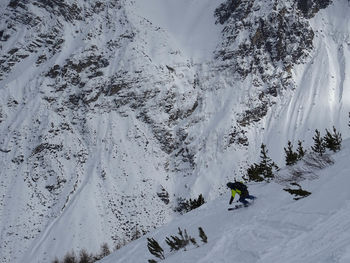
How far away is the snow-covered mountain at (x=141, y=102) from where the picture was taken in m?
68.1

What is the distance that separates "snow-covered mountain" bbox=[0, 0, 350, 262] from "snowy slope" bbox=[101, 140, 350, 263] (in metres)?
55.4

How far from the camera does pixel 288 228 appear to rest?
5.59 meters

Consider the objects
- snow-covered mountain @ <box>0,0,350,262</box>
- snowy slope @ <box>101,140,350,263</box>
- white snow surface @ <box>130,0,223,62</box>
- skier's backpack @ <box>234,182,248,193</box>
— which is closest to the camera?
snowy slope @ <box>101,140,350,263</box>

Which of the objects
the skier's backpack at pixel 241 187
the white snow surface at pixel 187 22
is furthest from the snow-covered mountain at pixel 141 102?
the skier's backpack at pixel 241 187

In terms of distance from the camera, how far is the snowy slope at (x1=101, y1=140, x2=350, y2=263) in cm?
435

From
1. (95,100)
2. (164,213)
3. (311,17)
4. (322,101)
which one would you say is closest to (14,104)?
(95,100)

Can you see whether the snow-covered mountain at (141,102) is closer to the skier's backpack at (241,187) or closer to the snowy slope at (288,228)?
the skier's backpack at (241,187)

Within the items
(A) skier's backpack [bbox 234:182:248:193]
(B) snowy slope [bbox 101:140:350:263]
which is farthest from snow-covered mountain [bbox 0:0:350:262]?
(B) snowy slope [bbox 101:140:350:263]

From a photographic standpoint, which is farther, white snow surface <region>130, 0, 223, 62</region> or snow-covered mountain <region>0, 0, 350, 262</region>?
white snow surface <region>130, 0, 223, 62</region>

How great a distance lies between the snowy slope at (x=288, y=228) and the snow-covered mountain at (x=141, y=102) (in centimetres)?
5540

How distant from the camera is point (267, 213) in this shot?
23.3 ft

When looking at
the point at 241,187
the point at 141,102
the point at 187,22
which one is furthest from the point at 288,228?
the point at 187,22

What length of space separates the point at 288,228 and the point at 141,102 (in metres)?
82.4

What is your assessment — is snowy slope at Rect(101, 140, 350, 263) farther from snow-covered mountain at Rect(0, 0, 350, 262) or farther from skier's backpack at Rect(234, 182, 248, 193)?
snow-covered mountain at Rect(0, 0, 350, 262)
